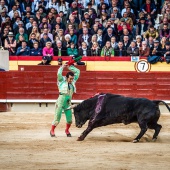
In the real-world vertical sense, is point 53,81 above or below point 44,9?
below

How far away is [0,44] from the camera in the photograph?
19.2 meters

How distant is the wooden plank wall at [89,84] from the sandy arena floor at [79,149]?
2884 mm

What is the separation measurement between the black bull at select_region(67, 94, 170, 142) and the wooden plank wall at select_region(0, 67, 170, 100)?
549 cm

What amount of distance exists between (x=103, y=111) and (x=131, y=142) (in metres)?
0.69

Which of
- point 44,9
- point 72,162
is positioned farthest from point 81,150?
point 44,9

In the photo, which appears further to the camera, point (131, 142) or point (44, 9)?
point (44, 9)

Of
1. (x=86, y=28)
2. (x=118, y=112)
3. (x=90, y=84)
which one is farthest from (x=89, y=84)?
(x=118, y=112)

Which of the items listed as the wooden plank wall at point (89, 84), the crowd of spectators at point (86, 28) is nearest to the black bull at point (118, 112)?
the crowd of spectators at point (86, 28)

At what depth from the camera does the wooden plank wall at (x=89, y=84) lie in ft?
61.2

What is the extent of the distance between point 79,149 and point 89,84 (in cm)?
709

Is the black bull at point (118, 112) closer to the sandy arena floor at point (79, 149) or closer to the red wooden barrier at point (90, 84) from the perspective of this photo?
the sandy arena floor at point (79, 149)

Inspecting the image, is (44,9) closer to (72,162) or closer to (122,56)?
(122,56)

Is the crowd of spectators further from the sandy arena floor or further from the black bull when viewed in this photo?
the black bull

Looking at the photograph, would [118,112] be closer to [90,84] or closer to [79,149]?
[79,149]
